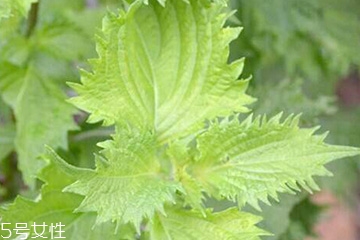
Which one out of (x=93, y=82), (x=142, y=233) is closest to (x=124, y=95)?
(x=93, y=82)

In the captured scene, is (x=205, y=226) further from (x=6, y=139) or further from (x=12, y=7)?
(x=6, y=139)

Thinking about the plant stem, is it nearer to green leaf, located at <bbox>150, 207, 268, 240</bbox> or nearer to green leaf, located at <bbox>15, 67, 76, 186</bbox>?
green leaf, located at <bbox>15, 67, 76, 186</bbox>

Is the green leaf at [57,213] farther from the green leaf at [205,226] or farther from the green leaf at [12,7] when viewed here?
the green leaf at [12,7]

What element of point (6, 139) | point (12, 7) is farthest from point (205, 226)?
point (6, 139)

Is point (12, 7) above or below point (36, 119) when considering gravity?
above

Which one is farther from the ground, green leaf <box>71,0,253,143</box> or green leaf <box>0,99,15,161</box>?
green leaf <box>71,0,253,143</box>

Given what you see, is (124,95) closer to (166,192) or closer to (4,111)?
(166,192)

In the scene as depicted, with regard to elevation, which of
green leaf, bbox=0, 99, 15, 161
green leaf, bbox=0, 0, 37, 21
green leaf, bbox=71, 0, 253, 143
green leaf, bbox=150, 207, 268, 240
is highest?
green leaf, bbox=0, 0, 37, 21

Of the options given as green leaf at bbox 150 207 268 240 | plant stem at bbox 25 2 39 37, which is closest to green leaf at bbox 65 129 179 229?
green leaf at bbox 150 207 268 240
